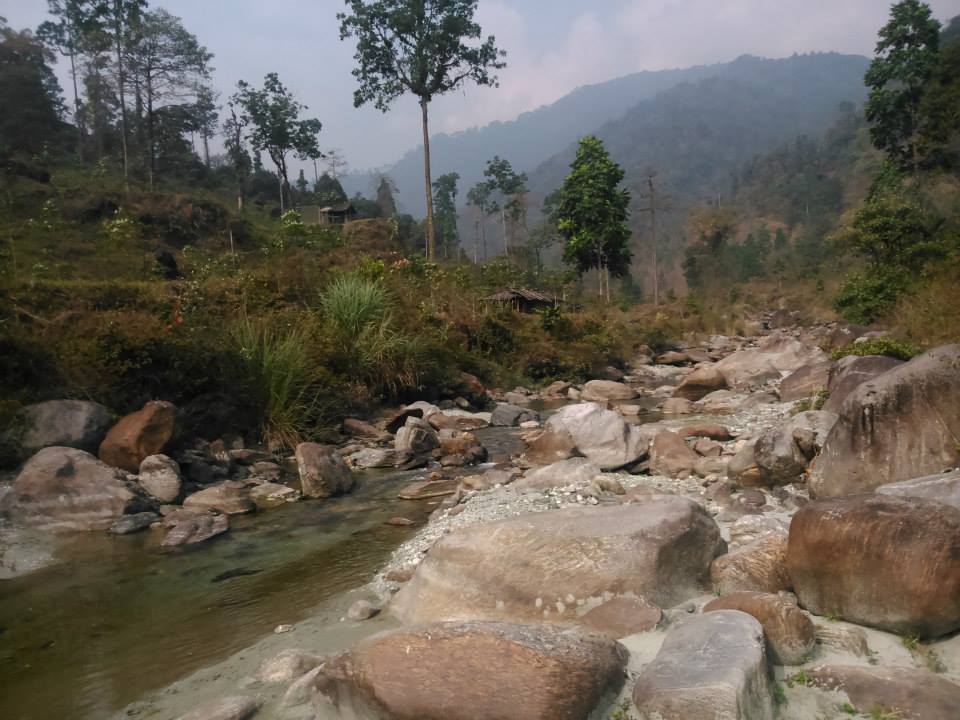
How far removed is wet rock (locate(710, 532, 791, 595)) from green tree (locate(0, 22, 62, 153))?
137 ft

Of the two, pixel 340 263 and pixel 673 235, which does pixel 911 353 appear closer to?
pixel 340 263

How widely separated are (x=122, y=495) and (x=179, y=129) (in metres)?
45.6

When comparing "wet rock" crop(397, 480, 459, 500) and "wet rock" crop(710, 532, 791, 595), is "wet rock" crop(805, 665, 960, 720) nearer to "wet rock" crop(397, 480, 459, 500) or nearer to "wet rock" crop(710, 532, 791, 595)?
"wet rock" crop(710, 532, 791, 595)

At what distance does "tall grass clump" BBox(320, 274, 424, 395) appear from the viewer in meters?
12.5

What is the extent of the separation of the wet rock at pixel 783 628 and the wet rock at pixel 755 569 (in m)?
0.49

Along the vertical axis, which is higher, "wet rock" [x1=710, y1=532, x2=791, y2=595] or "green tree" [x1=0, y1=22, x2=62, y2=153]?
"green tree" [x1=0, y1=22, x2=62, y2=153]

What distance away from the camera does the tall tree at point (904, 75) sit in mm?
29859

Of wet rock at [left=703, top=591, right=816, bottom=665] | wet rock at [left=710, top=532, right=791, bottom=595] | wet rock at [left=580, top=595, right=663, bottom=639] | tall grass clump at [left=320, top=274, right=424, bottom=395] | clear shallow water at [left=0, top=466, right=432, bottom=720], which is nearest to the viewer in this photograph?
wet rock at [left=703, top=591, right=816, bottom=665]

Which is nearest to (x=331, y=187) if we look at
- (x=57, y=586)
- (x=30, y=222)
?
(x=30, y=222)

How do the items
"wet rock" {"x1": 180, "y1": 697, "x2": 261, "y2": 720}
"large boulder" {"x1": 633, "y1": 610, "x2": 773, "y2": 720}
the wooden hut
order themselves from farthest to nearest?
the wooden hut → "wet rock" {"x1": 180, "y1": 697, "x2": 261, "y2": 720} → "large boulder" {"x1": 633, "y1": 610, "x2": 773, "y2": 720}

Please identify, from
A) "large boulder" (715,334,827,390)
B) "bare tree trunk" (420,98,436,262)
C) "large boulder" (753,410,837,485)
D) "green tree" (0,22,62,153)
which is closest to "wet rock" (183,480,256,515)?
"large boulder" (753,410,837,485)

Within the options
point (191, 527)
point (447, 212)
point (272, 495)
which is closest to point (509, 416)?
point (272, 495)

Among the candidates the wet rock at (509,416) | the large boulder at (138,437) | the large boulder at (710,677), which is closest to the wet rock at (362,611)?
the large boulder at (710,677)

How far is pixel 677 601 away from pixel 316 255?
1751cm
